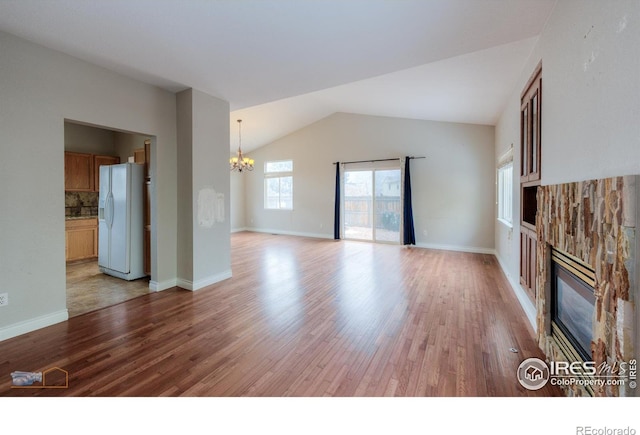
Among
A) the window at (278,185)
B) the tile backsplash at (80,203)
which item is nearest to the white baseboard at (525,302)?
the window at (278,185)

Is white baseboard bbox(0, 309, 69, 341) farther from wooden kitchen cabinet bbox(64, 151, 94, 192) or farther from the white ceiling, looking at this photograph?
wooden kitchen cabinet bbox(64, 151, 94, 192)

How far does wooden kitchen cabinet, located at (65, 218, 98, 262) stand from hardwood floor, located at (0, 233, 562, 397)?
2.91 meters

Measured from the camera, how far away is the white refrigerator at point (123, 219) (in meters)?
3.96

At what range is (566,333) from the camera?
179cm

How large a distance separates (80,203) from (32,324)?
163 inches

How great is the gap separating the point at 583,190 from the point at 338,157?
664cm

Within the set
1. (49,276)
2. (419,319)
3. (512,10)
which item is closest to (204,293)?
(49,276)

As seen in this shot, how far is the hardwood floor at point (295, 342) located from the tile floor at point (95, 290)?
25 centimetres

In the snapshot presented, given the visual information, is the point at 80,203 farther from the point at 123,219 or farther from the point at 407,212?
the point at 407,212

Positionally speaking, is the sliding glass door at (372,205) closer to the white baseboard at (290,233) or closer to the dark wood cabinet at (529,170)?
the white baseboard at (290,233)

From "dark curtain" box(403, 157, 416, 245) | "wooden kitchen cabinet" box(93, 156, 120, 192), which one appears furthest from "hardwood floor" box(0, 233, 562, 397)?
"wooden kitchen cabinet" box(93, 156, 120, 192)

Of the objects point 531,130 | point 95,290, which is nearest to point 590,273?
point 531,130

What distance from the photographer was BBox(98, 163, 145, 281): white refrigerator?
396 centimetres

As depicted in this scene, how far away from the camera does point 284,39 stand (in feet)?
8.13
